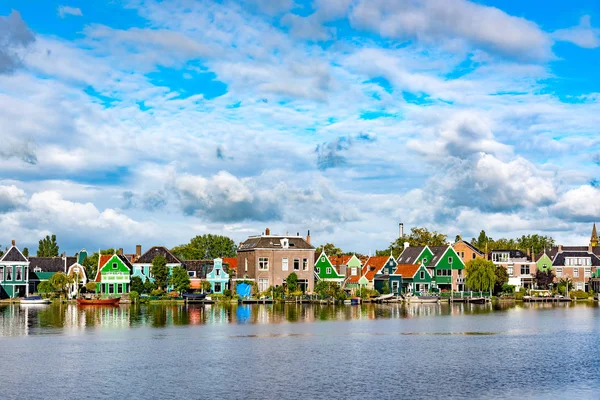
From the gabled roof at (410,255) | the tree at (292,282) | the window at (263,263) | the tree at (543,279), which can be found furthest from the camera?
the tree at (543,279)

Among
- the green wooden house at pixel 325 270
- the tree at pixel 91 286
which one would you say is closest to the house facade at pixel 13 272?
the tree at pixel 91 286

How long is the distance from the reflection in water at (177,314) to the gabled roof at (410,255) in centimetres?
2017

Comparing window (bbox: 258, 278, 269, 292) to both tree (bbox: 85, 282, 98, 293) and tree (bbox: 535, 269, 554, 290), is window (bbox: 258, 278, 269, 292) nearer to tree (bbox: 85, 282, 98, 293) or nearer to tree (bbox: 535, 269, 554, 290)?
tree (bbox: 85, 282, 98, 293)

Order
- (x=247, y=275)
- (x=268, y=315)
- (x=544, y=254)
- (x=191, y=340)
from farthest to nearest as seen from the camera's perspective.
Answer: (x=544, y=254) < (x=247, y=275) < (x=268, y=315) < (x=191, y=340)

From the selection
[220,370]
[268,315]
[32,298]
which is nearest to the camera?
[220,370]

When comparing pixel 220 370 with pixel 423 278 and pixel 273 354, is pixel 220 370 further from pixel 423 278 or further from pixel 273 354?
pixel 423 278

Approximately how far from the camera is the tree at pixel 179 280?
105125 mm

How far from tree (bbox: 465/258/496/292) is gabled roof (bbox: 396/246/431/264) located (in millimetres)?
10171

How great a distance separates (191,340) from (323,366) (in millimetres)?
15367

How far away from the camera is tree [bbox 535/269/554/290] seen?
125m

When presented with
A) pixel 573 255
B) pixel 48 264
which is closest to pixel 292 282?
pixel 48 264

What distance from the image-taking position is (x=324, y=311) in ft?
293

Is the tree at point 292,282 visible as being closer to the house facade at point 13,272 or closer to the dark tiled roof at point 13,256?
the house facade at point 13,272

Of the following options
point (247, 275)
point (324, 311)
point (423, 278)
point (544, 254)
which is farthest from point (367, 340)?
point (544, 254)
